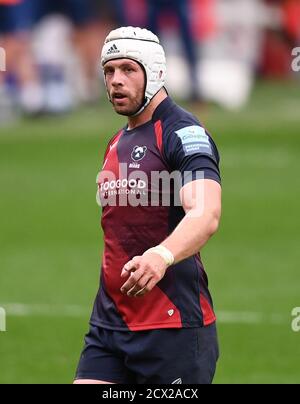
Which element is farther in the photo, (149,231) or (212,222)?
(149,231)

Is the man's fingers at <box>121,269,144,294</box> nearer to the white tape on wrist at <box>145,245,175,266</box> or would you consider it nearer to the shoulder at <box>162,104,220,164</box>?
the white tape on wrist at <box>145,245,175,266</box>

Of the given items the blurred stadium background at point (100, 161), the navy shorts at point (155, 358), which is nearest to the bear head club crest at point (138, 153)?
the navy shorts at point (155, 358)

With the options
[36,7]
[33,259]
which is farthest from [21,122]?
[33,259]

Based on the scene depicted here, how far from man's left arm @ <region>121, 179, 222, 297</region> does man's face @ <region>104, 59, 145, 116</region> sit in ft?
2.15

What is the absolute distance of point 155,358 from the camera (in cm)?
730

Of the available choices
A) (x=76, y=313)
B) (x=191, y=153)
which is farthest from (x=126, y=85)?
(x=76, y=313)

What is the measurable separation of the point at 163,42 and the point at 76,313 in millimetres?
19364

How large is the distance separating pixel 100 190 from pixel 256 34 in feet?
86.0

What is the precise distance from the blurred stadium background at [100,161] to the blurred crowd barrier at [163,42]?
0.04 metres

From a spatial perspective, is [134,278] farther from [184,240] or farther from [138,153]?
[138,153]

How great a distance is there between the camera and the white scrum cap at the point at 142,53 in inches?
289

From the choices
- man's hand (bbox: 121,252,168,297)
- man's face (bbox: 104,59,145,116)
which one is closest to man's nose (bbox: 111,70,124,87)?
man's face (bbox: 104,59,145,116)

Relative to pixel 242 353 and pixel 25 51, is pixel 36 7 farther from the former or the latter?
pixel 242 353

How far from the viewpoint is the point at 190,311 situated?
7352 mm
